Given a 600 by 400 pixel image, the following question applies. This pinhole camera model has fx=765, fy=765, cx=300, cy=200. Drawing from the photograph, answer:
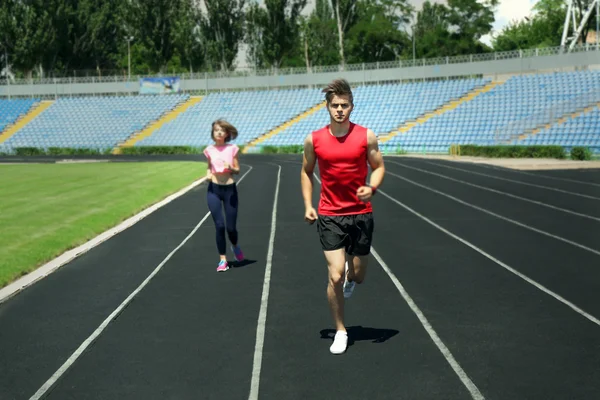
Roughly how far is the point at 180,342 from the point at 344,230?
183 cm

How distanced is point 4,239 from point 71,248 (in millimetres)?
1556

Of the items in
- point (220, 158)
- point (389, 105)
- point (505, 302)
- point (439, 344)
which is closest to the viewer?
point (439, 344)

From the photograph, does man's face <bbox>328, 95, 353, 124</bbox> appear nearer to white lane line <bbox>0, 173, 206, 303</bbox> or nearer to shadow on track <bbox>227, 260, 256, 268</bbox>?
white lane line <bbox>0, 173, 206, 303</bbox>

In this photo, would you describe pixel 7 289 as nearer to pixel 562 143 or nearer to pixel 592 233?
pixel 592 233

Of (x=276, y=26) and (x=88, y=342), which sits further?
(x=276, y=26)

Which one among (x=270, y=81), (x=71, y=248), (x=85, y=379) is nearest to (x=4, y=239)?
(x=71, y=248)

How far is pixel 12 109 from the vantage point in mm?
69500

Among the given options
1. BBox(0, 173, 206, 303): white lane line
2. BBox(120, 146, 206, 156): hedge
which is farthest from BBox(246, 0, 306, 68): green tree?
BBox(0, 173, 206, 303): white lane line

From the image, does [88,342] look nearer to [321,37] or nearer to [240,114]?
[240,114]

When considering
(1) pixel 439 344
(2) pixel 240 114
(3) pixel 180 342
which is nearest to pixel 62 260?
(3) pixel 180 342

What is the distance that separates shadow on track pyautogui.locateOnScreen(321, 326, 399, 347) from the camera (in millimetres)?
6766

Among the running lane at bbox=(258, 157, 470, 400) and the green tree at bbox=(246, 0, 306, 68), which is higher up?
the green tree at bbox=(246, 0, 306, 68)

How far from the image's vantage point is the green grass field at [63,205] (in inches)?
479

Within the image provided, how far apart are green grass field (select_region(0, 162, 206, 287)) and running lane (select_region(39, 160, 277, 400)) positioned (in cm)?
241
